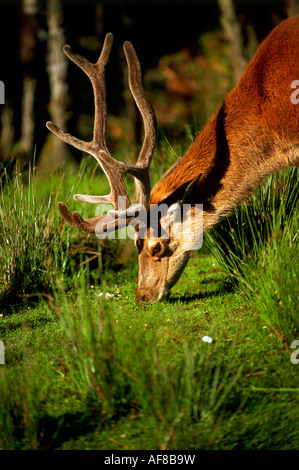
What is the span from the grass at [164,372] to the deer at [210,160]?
0.36 metres

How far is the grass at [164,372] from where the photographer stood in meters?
3.09

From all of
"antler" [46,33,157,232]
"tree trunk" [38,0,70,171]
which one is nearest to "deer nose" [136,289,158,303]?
"antler" [46,33,157,232]

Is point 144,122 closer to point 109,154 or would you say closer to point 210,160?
point 109,154

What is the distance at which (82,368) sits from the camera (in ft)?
11.4

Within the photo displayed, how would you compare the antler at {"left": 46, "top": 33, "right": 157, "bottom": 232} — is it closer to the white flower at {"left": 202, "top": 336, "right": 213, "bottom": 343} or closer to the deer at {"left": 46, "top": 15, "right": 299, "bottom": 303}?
the deer at {"left": 46, "top": 15, "right": 299, "bottom": 303}

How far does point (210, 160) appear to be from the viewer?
4.73 metres

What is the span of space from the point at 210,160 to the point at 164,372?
2114 millimetres

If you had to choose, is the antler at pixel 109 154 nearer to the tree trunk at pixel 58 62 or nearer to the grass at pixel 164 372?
the grass at pixel 164 372

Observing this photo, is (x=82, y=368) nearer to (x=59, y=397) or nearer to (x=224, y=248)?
(x=59, y=397)

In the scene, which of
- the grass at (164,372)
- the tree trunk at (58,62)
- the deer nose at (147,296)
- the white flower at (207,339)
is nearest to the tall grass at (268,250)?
the grass at (164,372)

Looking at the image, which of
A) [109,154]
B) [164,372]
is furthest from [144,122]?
[164,372]
